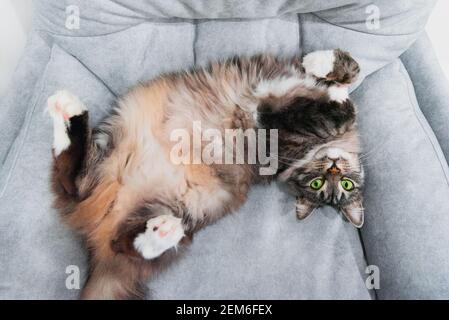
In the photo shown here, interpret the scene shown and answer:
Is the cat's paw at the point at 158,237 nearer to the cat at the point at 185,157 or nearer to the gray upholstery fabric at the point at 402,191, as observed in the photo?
the cat at the point at 185,157

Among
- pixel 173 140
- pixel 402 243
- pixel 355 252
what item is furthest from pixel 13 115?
pixel 402 243

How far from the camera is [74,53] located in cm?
157

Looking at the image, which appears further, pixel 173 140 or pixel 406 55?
pixel 406 55

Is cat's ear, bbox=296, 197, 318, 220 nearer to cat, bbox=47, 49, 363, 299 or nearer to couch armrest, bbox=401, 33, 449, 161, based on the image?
cat, bbox=47, 49, 363, 299

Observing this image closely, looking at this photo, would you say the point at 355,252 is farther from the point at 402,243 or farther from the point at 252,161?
the point at 252,161

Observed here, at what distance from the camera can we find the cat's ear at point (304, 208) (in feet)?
5.03

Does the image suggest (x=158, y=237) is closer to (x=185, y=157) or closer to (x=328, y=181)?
(x=185, y=157)

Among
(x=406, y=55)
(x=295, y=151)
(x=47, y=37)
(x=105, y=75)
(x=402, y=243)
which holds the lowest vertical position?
(x=402, y=243)

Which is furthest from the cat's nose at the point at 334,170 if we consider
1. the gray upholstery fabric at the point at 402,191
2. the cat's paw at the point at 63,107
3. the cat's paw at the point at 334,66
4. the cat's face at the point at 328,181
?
the cat's paw at the point at 63,107

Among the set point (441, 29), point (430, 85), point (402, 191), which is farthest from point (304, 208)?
point (441, 29)

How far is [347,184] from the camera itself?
155 cm

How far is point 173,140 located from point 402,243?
3.21 feet

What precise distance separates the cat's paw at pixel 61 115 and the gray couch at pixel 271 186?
132mm

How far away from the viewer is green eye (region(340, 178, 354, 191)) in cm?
155
